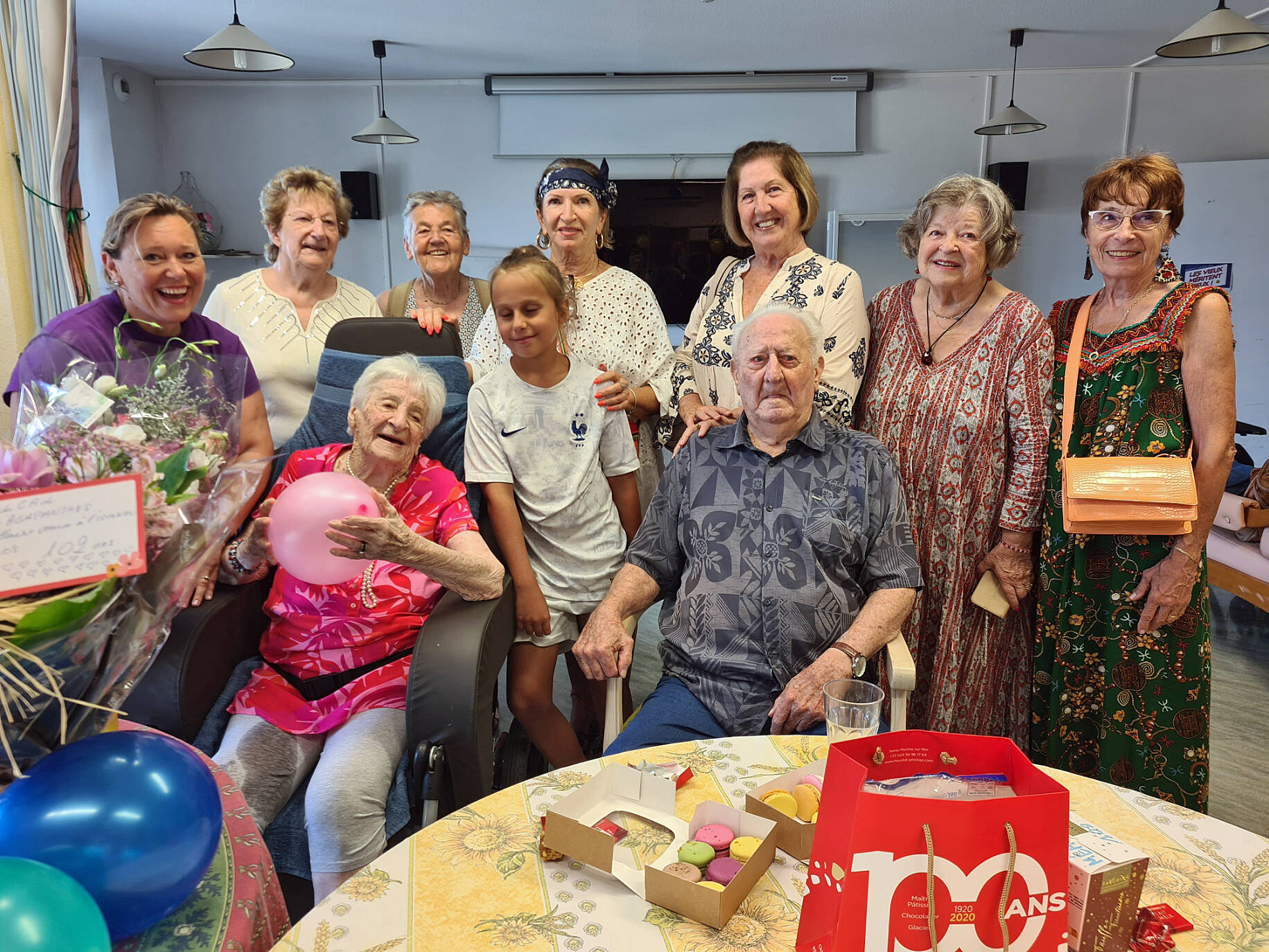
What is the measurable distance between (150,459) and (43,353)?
708mm

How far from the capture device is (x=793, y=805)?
1.05 m

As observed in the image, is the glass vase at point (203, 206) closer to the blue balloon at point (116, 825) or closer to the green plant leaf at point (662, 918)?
the blue balloon at point (116, 825)

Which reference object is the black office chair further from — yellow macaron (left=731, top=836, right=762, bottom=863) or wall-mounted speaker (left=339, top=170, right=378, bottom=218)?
wall-mounted speaker (left=339, top=170, right=378, bottom=218)

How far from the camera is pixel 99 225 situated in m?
5.79

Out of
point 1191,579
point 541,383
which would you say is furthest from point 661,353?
point 1191,579

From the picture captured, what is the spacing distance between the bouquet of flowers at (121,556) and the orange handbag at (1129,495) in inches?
63.0

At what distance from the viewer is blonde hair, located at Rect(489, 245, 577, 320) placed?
195 cm

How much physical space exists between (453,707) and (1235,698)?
290 centimetres

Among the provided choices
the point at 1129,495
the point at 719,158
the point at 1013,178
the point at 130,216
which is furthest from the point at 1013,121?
the point at 130,216

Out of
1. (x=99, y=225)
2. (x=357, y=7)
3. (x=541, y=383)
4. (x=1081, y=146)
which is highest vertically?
(x=357, y=7)

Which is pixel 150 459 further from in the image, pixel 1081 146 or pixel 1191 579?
pixel 1081 146

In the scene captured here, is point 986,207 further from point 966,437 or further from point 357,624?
point 357,624

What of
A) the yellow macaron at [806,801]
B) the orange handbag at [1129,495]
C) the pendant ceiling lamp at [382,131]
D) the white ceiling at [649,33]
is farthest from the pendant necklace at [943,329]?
the pendant ceiling lamp at [382,131]

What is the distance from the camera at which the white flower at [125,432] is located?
866mm
